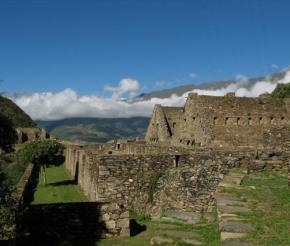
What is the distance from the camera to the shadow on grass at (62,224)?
1163 cm

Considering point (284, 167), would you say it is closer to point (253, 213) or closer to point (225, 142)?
point (253, 213)

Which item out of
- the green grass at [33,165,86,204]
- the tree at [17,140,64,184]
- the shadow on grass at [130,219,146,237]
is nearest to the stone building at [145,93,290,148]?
the green grass at [33,165,86,204]

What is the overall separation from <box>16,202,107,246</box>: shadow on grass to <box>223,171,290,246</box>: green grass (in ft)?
12.0

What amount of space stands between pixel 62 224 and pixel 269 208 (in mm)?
5151

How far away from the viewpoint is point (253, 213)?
9.77m

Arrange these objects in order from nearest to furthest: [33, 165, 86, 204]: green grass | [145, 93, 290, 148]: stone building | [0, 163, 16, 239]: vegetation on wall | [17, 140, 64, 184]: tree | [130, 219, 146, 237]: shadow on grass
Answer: [0, 163, 16, 239]: vegetation on wall < [130, 219, 146, 237]: shadow on grass < [33, 165, 86, 204]: green grass < [145, 93, 290, 148]: stone building < [17, 140, 64, 184]: tree

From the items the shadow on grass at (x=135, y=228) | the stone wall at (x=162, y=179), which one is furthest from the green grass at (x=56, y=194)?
the shadow on grass at (x=135, y=228)

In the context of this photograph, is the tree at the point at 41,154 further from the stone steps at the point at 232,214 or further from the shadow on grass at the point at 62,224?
the stone steps at the point at 232,214

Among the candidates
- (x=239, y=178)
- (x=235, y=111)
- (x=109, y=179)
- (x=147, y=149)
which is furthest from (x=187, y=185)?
(x=235, y=111)

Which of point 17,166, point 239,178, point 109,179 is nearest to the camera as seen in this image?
point 239,178

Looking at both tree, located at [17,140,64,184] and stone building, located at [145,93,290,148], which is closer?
stone building, located at [145,93,290,148]

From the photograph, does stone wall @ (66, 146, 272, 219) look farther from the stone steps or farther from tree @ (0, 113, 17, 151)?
tree @ (0, 113, 17, 151)

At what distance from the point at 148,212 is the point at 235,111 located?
1598 cm

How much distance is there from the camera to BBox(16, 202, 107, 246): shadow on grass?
11.6m
